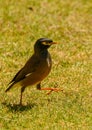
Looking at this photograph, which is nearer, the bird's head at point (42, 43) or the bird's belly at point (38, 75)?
the bird's belly at point (38, 75)

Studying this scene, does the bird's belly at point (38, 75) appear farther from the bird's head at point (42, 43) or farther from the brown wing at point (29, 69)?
the bird's head at point (42, 43)

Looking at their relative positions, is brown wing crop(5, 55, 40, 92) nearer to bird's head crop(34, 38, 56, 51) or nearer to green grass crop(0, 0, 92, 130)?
bird's head crop(34, 38, 56, 51)

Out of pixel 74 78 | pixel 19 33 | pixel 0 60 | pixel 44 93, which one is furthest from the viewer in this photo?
pixel 19 33

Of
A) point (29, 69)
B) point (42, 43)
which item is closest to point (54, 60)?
point (42, 43)

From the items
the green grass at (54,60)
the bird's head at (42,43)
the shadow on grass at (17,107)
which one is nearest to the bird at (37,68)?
the bird's head at (42,43)

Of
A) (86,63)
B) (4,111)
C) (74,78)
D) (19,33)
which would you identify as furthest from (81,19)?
(4,111)

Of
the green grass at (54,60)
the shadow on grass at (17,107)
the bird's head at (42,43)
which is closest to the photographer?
the green grass at (54,60)

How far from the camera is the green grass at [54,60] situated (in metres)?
8.34

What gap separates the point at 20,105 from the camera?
8.80m

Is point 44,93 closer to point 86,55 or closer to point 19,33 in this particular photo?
point 86,55

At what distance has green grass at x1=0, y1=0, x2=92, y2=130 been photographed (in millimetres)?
8336

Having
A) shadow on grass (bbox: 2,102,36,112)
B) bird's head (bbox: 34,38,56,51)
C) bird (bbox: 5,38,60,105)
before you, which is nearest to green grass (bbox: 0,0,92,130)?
shadow on grass (bbox: 2,102,36,112)

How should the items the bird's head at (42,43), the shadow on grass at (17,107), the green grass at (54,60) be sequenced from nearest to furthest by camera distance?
the green grass at (54,60)
the shadow on grass at (17,107)
the bird's head at (42,43)

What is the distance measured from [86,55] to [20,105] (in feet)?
10.9
